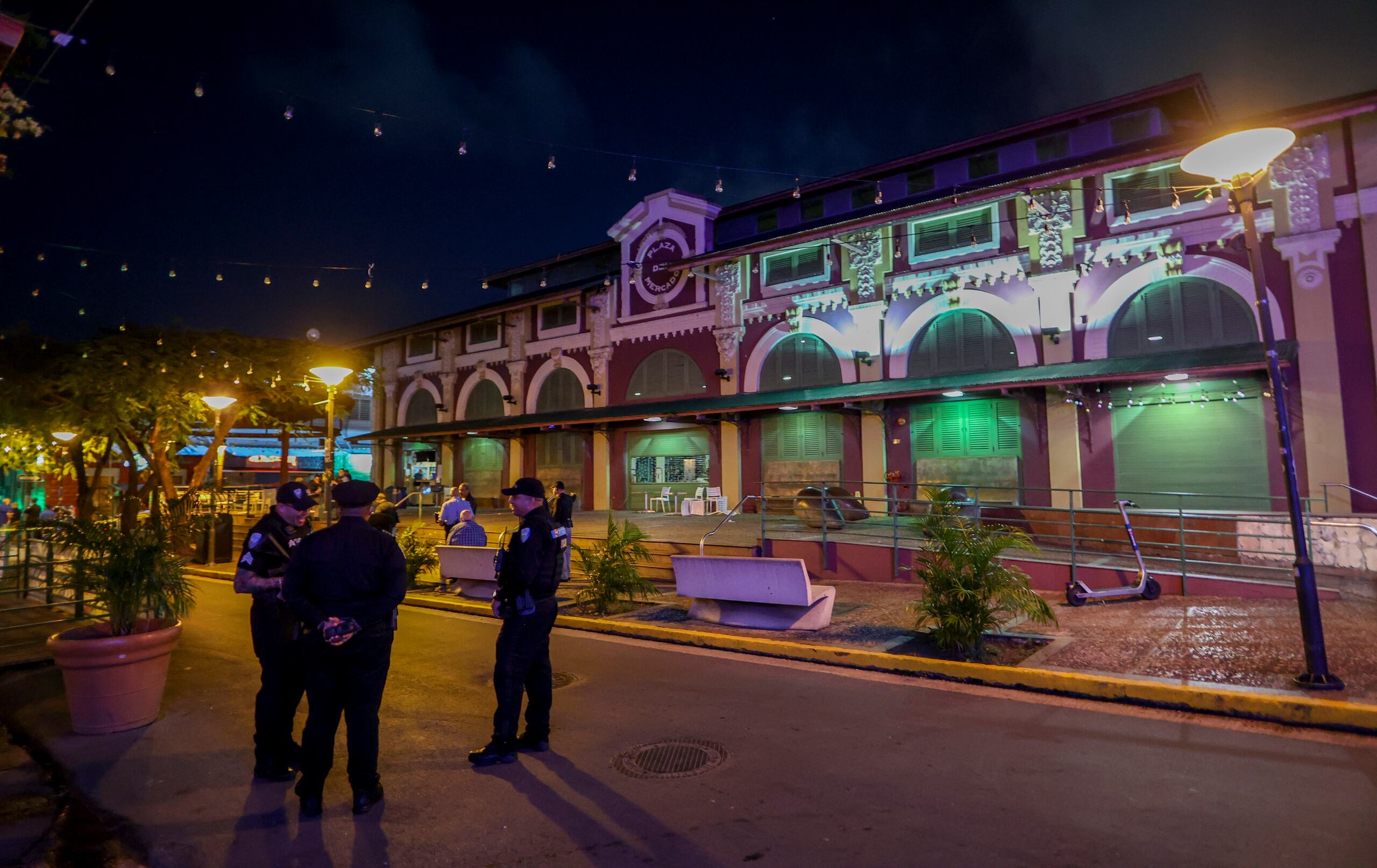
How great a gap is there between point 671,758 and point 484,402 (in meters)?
24.4

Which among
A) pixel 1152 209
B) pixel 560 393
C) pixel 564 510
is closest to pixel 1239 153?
pixel 564 510

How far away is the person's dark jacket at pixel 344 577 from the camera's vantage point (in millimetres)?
4188

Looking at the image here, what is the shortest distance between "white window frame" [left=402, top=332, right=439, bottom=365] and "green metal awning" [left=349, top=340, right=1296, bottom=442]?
545 centimetres

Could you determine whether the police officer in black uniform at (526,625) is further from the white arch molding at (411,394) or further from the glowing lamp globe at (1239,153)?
the white arch molding at (411,394)

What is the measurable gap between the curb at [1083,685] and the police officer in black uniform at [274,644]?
486cm

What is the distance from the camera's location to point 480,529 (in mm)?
A: 13359

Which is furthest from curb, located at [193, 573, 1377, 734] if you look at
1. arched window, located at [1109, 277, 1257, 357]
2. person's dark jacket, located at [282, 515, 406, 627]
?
arched window, located at [1109, 277, 1257, 357]

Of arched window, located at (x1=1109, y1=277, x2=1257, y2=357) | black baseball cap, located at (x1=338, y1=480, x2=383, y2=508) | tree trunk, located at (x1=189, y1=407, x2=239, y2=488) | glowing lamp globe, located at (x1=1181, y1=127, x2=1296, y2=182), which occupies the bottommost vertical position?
black baseball cap, located at (x1=338, y1=480, x2=383, y2=508)

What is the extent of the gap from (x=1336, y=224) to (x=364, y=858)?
59.2 ft

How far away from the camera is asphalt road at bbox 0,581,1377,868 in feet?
12.1

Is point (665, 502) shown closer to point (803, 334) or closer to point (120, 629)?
point (803, 334)

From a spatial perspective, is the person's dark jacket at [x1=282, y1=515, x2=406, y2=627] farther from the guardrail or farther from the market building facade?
the market building facade

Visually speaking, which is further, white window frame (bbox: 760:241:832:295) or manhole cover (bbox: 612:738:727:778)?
white window frame (bbox: 760:241:832:295)

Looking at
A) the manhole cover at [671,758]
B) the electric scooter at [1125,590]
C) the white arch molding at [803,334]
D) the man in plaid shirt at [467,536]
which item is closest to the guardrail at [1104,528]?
the electric scooter at [1125,590]
